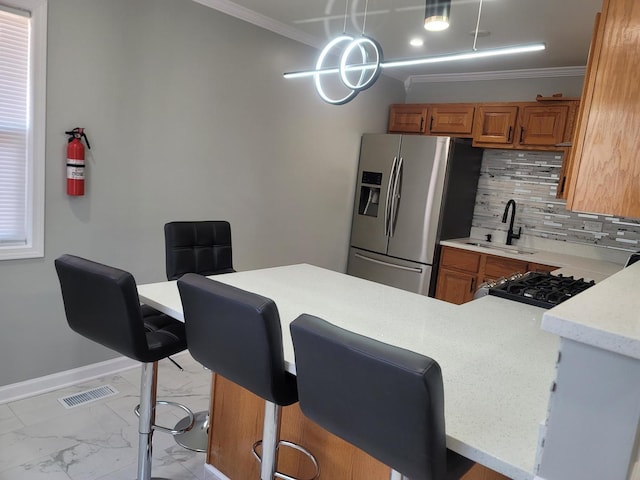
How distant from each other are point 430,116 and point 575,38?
1.49 metres

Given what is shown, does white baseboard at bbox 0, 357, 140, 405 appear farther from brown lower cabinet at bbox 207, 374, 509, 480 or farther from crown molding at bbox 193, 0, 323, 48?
crown molding at bbox 193, 0, 323, 48

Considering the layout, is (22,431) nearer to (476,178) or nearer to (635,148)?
(635,148)

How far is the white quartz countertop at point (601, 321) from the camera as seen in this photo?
2.27 ft

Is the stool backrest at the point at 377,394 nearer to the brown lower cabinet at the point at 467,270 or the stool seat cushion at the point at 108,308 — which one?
the stool seat cushion at the point at 108,308

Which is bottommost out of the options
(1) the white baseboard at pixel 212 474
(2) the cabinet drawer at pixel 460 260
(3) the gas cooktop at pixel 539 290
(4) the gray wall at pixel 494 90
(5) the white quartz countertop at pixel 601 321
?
(1) the white baseboard at pixel 212 474

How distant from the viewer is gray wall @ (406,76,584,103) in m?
4.00

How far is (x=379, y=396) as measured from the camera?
3.13 ft

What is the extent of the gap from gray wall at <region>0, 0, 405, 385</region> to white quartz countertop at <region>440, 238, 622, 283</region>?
153 centimetres

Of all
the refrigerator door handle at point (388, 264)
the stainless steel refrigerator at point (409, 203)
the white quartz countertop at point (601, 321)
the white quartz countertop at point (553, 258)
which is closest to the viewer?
the white quartz countertop at point (601, 321)

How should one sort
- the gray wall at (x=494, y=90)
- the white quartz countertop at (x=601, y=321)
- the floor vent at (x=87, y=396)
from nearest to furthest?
the white quartz countertop at (x=601, y=321), the floor vent at (x=87, y=396), the gray wall at (x=494, y=90)

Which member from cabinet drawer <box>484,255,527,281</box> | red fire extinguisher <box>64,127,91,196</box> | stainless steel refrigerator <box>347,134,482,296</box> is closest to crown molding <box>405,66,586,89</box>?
stainless steel refrigerator <box>347,134,482,296</box>

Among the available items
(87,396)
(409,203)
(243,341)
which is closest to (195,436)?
(87,396)

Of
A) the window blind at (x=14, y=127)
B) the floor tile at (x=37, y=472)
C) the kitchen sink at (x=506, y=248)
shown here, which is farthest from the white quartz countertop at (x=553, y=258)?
the window blind at (x=14, y=127)

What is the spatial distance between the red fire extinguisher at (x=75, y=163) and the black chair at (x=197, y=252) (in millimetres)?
582
